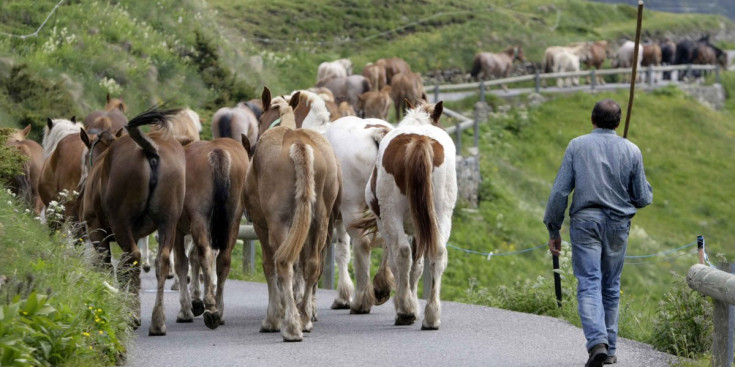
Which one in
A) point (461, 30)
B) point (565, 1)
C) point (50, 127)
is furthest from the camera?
point (565, 1)

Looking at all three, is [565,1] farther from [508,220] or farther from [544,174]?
[508,220]

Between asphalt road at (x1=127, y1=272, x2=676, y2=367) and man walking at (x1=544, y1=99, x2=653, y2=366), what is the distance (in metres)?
0.79

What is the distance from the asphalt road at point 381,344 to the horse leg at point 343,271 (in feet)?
0.70

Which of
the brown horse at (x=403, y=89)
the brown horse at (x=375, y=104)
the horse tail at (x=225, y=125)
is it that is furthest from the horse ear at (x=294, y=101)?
the brown horse at (x=403, y=89)

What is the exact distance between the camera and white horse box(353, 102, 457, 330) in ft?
40.6

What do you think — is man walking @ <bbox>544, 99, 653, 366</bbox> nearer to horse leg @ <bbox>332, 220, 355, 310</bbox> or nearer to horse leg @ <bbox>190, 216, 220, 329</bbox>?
horse leg @ <bbox>190, 216, 220, 329</bbox>

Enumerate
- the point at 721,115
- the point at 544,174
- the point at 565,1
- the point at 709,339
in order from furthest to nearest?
the point at 565,1
the point at 721,115
the point at 544,174
the point at 709,339

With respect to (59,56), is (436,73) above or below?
below

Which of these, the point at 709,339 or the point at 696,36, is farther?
the point at 696,36

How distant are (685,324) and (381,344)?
261 cm

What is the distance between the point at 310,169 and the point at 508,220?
20.9 metres

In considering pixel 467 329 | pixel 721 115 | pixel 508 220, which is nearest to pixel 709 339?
pixel 467 329

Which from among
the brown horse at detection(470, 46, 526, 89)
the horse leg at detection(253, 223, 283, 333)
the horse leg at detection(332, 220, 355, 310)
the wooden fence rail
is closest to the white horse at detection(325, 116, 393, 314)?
the horse leg at detection(332, 220, 355, 310)

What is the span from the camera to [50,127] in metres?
18.0
